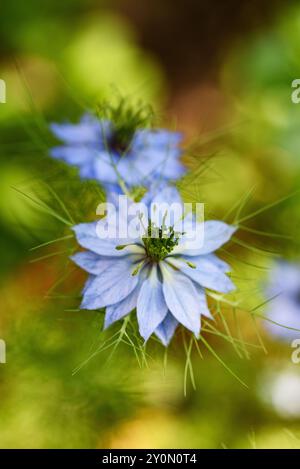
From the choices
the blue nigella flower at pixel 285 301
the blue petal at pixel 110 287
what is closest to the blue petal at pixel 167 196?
the blue petal at pixel 110 287

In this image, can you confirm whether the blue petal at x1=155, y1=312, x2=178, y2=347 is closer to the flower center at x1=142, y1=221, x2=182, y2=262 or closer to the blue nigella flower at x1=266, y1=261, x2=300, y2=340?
the flower center at x1=142, y1=221, x2=182, y2=262

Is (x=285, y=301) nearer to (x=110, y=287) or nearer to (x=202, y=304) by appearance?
(x=202, y=304)

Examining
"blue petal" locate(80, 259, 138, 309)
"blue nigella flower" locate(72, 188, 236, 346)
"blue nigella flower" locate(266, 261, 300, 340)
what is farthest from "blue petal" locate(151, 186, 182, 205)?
"blue nigella flower" locate(266, 261, 300, 340)

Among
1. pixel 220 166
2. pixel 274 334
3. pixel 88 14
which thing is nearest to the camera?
pixel 274 334

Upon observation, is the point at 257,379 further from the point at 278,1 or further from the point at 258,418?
the point at 278,1
